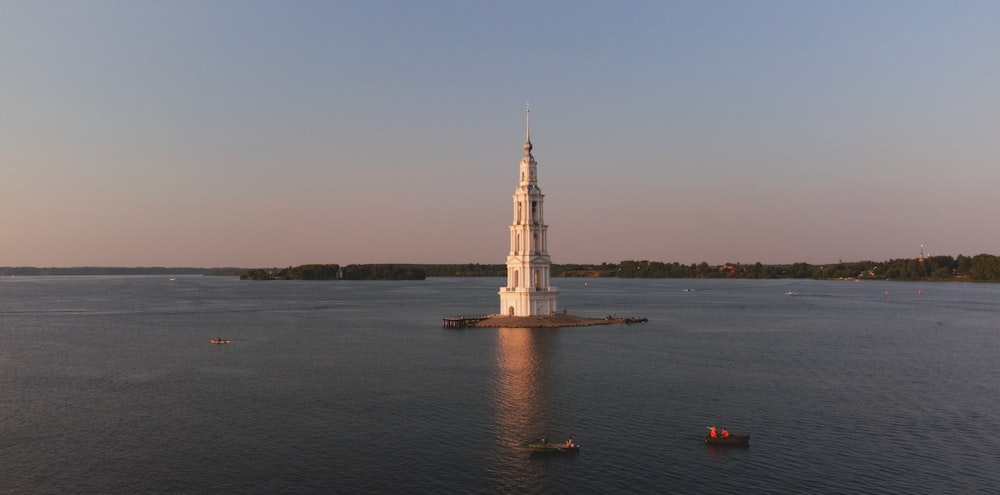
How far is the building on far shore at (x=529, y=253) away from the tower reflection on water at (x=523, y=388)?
1445 centimetres

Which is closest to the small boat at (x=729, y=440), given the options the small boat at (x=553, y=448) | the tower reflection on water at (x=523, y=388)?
the small boat at (x=553, y=448)

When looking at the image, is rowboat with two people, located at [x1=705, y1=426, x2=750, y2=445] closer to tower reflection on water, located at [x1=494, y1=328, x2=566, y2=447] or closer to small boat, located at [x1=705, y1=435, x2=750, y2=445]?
small boat, located at [x1=705, y1=435, x2=750, y2=445]

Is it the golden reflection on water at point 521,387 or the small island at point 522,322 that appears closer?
the golden reflection on water at point 521,387

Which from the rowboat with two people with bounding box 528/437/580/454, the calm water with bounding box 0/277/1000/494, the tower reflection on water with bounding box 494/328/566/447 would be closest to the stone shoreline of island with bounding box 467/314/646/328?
the calm water with bounding box 0/277/1000/494

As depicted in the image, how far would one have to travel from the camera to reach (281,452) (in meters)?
44.4

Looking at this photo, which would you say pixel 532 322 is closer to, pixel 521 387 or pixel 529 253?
pixel 529 253

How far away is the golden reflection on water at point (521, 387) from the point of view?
4941 centimetres

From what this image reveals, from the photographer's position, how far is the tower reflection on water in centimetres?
4925

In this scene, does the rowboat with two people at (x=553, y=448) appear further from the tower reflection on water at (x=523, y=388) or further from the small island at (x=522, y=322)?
the small island at (x=522, y=322)

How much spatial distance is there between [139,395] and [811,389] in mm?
55905

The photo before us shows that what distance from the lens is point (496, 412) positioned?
2154 inches

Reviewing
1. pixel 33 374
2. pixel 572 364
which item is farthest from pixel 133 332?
pixel 572 364

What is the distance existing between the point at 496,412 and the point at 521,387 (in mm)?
9692

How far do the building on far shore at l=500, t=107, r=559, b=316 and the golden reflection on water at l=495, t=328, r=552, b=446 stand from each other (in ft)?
43.6
